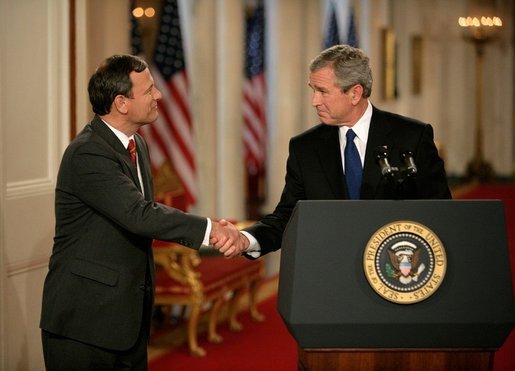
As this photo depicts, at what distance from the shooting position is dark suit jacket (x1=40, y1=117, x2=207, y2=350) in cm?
362

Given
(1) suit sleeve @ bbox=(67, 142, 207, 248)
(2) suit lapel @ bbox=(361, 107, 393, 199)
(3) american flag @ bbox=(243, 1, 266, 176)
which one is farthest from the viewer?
(3) american flag @ bbox=(243, 1, 266, 176)

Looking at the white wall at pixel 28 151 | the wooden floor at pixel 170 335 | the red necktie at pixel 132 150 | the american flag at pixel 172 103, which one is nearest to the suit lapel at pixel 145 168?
the red necktie at pixel 132 150

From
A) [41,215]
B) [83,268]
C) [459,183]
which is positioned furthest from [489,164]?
[83,268]

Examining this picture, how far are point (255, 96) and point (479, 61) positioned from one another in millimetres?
8545

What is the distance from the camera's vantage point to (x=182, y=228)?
3.73 metres

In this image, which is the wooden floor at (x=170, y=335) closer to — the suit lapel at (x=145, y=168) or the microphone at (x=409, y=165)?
the suit lapel at (x=145, y=168)

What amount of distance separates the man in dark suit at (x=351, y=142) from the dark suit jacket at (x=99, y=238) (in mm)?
480

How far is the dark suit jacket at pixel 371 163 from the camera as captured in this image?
12.2 feet

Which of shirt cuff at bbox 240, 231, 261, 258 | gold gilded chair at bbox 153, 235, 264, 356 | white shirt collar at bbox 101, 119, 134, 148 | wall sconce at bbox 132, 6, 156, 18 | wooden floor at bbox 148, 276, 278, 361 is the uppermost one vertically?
wall sconce at bbox 132, 6, 156, 18

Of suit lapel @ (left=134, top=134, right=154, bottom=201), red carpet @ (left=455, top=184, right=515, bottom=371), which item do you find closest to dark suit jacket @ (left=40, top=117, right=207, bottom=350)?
suit lapel @ (left=134, top=134, right=154, bottom=201)

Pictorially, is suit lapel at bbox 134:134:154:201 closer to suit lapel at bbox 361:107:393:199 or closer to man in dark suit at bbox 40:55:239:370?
man in dark suit at bbox 40:55:239:370

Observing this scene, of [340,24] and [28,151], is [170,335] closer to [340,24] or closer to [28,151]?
[28,151]

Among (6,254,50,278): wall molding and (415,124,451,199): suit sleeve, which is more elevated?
(415,124,451,199): suit sleeve

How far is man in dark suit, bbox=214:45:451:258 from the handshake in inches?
0.9
